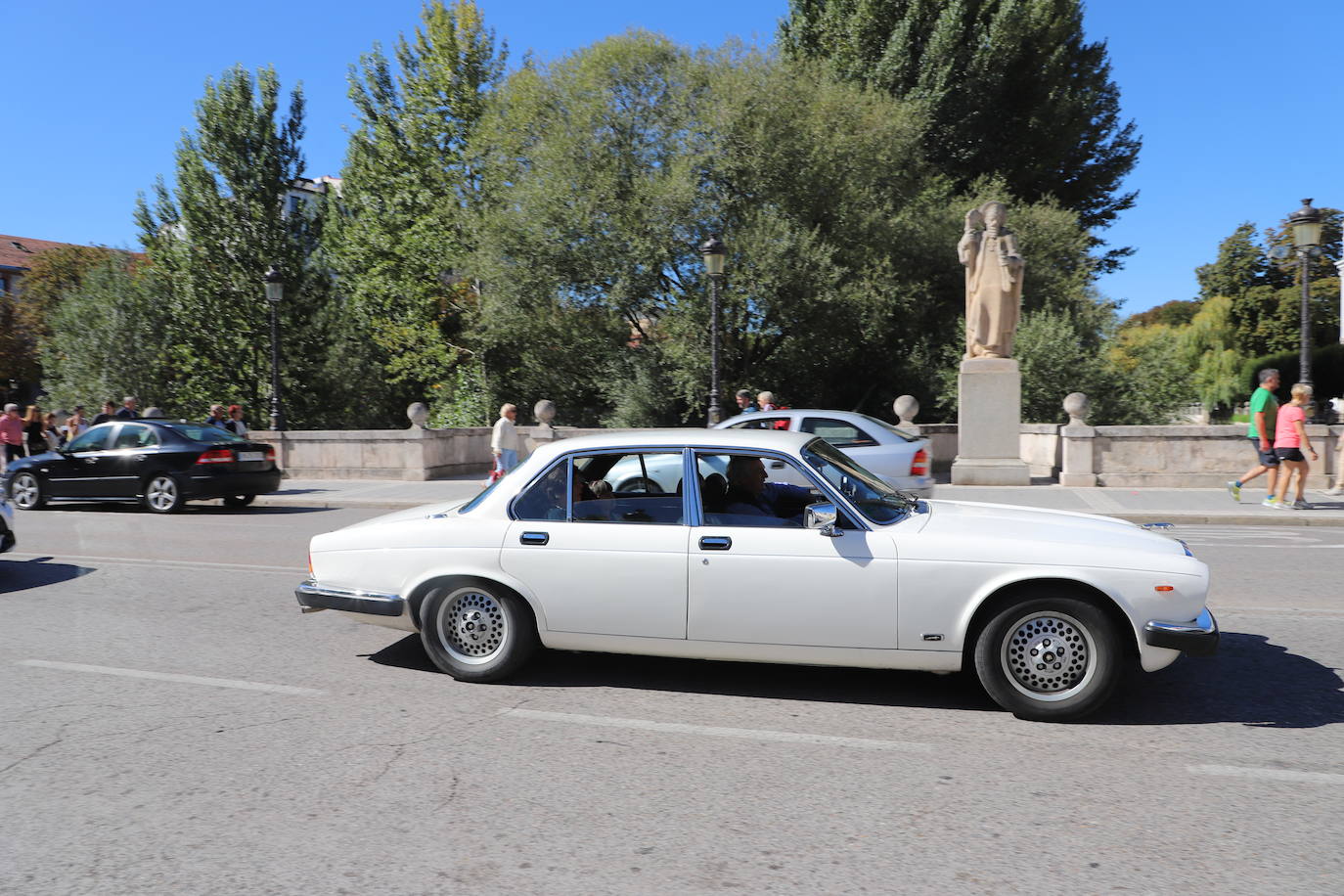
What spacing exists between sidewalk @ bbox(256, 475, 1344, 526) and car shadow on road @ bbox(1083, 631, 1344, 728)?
714 cm

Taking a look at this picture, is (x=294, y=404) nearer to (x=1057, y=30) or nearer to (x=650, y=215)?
(x=650, y=215)

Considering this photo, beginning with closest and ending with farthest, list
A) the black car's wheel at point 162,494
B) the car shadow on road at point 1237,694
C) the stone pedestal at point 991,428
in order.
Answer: the car shadow on road at point 1237,694
the black car's wheel at point 162,494
the stone pedestal at point 991,428

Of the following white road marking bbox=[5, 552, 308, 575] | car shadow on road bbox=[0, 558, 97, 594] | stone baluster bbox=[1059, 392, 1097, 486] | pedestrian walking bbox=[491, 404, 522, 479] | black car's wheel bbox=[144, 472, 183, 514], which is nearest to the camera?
car shadow on road bbox=[0, 558, 97, 594]

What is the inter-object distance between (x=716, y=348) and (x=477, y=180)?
16827mm

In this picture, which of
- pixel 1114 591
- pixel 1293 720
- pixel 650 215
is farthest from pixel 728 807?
pixel 650 215

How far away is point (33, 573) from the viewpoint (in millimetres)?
9438

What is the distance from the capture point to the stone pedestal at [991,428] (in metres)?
17.7

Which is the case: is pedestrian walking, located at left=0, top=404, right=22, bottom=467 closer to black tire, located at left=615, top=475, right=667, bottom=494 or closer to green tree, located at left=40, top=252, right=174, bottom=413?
green tree, located at left=40, top=252, right=174, bottom=413

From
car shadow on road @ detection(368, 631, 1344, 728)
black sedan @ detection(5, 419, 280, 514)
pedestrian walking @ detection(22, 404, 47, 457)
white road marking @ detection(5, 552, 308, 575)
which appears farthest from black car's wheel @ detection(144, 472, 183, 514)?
car shadow on road @ detection(368, 631, 1344, 728)

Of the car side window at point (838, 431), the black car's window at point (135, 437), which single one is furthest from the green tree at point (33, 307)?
the car side window at point (838, 431)

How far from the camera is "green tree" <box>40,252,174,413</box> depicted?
1298 inches

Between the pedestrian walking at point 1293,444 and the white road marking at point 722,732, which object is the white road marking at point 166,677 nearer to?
the white road marking at point 722,732

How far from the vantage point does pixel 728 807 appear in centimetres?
376

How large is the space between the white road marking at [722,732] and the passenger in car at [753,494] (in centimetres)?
115
